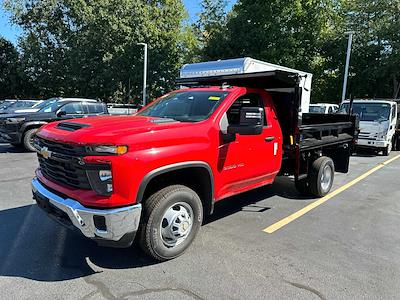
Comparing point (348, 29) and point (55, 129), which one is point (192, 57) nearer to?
point (348, 29)

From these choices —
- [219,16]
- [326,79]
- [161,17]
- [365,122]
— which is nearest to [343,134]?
[365,122]

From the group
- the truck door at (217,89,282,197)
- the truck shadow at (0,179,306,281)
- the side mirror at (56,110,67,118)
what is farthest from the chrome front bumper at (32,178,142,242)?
the side mirror at (56,110,67,118)

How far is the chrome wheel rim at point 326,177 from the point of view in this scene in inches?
260

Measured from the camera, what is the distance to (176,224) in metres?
3.79

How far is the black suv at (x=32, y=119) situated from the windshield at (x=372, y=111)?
10.3 metres

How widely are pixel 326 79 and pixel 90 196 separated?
1122 inches

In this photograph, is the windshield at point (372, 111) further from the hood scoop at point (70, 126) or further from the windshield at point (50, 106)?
the hood scoop at point (70, 126)

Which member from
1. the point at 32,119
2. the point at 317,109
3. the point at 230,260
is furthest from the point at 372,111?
the point at 32,119

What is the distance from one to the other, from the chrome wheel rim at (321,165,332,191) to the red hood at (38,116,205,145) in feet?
12.1

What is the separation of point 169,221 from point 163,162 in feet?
2.29

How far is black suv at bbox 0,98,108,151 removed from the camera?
35.8ft

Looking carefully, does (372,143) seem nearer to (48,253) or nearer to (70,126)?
(70,126)

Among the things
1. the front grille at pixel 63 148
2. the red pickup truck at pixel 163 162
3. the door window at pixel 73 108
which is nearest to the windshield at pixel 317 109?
the door window at pixel 73 108

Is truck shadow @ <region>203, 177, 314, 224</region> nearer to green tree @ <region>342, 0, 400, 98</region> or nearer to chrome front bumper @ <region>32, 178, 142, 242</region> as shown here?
chrome front bumper @ <region>32, 178, 142, 242</region>
